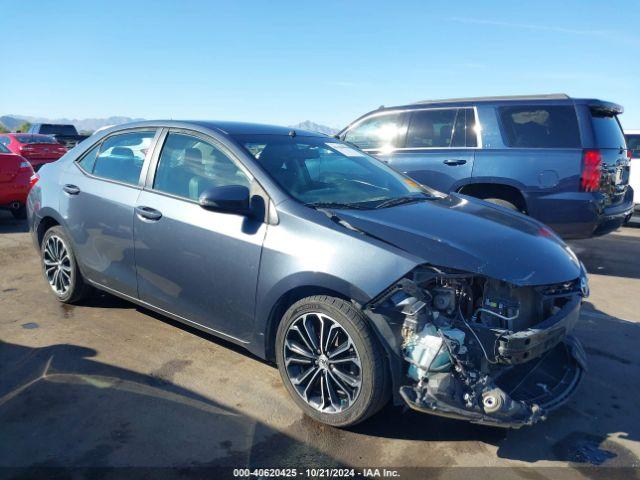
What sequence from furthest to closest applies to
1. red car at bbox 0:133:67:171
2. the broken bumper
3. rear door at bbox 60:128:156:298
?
red car at bbox 0:133:67:171 < rear door at bbox 60:128:156:298 < the broken bumper

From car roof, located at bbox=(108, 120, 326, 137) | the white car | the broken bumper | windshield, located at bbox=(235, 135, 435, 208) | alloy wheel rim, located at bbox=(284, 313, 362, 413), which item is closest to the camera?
the broken bumper

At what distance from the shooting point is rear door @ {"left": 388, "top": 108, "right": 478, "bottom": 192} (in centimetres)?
666

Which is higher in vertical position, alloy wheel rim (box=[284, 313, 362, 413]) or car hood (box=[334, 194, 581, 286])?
car hood (box=[334, 194, 581, 286])

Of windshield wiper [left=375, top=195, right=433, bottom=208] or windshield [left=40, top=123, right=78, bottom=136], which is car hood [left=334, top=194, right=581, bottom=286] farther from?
windshield [left=40, top=123, right=78, bottom=136]

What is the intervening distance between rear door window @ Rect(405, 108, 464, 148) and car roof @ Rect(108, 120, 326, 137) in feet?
9.59

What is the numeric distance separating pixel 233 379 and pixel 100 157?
2282 mm

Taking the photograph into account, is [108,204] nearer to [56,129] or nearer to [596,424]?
[596,424]

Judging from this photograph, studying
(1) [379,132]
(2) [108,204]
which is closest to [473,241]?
(2) [108,204]

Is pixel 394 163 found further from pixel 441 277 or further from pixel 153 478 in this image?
pixel 153 478

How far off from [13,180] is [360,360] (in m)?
8.17

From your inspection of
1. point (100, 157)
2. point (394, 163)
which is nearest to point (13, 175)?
point (100, 157)

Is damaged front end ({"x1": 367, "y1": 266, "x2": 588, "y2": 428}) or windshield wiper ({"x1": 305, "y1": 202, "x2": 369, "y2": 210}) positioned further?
windshield wiper ({"x1": 305, "y1": 202, "x2": 369, "y2": 210})

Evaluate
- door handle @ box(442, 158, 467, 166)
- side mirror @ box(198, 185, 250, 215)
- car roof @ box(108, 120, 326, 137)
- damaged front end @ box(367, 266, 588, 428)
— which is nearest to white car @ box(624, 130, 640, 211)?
door handle @ box(442, 158, 467, 166)

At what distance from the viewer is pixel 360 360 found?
2824 millimetres
